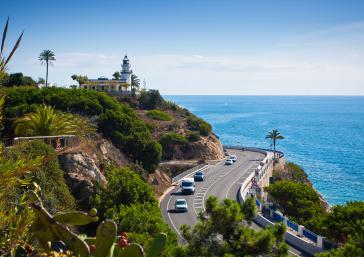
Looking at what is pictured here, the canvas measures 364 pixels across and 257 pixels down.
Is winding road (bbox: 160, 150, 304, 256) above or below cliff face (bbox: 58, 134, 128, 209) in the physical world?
below

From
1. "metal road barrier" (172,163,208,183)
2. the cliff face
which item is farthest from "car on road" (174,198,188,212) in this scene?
"metal road barrier" (172,163,208,183)

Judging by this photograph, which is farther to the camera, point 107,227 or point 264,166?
point 264,166

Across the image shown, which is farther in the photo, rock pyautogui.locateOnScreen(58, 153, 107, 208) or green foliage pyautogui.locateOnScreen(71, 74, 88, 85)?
green foliage pyautogui.locateOnScreen(71, 74, 88, 85)

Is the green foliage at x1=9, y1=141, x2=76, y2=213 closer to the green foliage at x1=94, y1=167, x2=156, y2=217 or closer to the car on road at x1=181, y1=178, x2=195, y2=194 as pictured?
the green foliage at x1=94, y1=167, x2=156, y2=217

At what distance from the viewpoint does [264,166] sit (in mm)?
54062

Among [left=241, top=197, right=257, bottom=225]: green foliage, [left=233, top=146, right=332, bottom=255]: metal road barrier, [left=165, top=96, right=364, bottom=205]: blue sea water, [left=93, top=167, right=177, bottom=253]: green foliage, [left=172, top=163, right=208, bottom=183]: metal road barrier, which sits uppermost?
[left=241, top=197, right=257, bottom=225]: green foliage

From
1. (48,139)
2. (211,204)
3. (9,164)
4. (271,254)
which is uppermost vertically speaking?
(9,164)

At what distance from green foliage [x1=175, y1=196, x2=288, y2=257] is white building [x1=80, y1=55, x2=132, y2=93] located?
59793mm

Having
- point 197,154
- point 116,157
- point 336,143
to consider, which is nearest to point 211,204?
point 116,157

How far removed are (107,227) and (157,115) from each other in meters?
62.2

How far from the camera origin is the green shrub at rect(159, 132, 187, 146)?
6112 centimetres

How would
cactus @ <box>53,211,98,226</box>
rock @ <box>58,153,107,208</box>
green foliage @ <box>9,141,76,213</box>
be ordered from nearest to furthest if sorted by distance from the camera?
cactus @ <box>53,211,98,226</box> < green foliage @ <box>9,141,76,213</box> < rock @ <box>58,153,107,208</box>

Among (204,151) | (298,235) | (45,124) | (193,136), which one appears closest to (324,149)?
(204,151)

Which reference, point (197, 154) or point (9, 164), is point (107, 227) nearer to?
point (9, 164)
